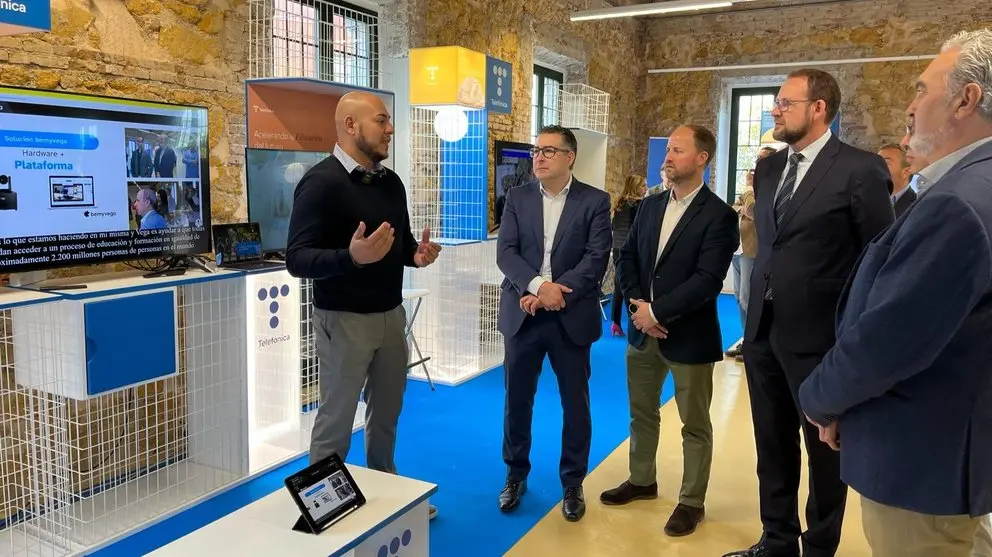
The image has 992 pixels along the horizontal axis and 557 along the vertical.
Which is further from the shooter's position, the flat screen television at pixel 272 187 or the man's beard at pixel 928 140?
the flat screen television at pixel 272 187

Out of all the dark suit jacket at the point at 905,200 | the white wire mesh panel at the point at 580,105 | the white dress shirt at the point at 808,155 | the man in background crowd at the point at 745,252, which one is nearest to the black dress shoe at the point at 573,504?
the white dress shirt at the point at 808,155

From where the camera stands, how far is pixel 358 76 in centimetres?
542

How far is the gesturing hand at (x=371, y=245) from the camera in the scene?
7.84 feet

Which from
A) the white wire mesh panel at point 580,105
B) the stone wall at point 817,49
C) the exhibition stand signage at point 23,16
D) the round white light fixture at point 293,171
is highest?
the stone wall at point 817,49

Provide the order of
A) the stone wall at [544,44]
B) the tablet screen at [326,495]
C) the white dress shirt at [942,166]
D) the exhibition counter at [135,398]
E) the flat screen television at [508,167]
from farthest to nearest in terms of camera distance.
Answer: the flat screen television at [508,167] → the stone wall at [544,44] → the exhibition counter at [135,398] → the tablet screen at [326,495] → the white dress shirt at [942,166]

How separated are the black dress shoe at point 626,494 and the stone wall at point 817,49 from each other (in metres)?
7.28

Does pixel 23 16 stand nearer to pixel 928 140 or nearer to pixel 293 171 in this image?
pixel 293 171

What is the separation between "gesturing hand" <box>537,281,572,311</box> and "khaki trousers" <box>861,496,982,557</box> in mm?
1631

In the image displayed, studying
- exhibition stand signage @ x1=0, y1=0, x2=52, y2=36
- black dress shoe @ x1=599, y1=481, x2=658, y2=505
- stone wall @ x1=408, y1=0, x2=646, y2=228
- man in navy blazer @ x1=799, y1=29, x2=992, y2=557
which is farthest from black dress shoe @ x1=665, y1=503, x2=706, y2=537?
stone wall @ x1=408, y1=0, x2=646, y2=228

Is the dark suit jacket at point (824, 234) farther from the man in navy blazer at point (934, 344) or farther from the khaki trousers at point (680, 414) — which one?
the man in navy blazer at point (934, 344)

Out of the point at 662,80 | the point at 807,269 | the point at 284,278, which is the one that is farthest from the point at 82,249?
the point at 662,80

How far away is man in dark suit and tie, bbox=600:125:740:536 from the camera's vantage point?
119 inches

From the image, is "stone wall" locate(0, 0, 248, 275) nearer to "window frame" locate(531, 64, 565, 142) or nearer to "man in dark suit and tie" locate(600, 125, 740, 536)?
"man in dark suit and tie" locate(600, 125, 740, 536)

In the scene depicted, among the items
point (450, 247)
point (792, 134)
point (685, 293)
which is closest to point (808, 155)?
point (792, 134)
